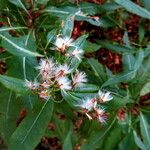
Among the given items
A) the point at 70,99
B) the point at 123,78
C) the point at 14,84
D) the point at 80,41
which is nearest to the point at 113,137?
the point at 123,78

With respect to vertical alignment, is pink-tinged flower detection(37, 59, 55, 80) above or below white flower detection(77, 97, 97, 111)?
above

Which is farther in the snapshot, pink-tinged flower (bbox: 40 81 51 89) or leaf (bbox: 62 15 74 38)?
leaf (bbox: 62 15 74 38)

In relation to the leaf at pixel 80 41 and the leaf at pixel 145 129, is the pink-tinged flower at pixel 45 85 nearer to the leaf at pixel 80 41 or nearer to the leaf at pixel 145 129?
the leaf at pixel 80 41

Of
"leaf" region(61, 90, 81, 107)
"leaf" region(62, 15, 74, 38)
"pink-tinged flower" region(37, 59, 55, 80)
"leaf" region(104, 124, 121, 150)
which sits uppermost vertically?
"leaf" region(62, 15, 74, 38)

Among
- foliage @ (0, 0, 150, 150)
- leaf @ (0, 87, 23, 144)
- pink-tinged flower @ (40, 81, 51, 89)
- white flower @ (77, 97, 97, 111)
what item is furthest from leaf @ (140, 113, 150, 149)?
pink-tinged flower @ (40, 81, 51, 89)

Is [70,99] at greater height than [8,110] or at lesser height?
greater

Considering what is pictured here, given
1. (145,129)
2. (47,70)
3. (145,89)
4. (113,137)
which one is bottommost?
(113,137)

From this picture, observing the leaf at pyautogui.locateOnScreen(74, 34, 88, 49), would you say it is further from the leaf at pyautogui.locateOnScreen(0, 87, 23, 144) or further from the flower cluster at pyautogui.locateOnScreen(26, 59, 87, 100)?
the leaf at pyautogui.locateOnScreen(0, 87, 23, 144)

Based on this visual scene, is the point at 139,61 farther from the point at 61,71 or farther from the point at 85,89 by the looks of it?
the point at 61,71
